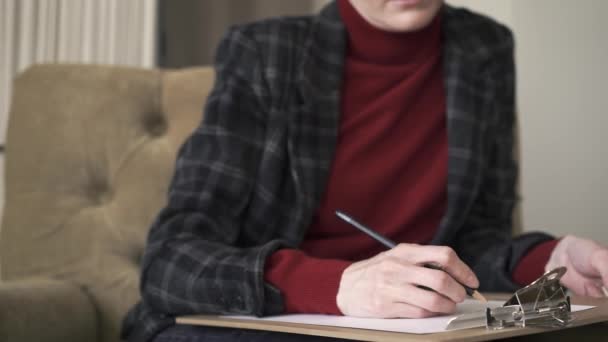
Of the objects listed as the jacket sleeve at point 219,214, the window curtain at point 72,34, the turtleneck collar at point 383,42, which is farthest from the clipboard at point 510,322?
the window curtain at point 72,34

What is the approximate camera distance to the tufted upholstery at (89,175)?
1198 millimetres

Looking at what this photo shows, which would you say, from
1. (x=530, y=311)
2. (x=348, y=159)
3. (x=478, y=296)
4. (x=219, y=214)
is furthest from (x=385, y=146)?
(x=530, y=311)

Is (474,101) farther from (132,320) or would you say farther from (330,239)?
(132,320)

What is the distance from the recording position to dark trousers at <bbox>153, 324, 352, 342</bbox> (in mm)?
682

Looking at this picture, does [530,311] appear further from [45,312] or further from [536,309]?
[45,312]

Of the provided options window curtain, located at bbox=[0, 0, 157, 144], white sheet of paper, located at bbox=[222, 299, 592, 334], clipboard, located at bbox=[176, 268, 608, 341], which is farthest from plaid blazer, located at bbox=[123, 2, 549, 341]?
window curtain, located at bbox=[0, 0, 157, 144]

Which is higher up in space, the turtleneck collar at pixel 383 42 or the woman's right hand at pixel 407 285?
the turtleneck collar at pixel 383 42

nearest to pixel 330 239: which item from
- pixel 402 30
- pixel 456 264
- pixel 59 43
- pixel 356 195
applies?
pixel 356 195

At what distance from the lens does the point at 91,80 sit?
129cm

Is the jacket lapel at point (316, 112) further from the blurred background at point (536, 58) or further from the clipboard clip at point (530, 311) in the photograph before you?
the blurred background at point (536, 58)

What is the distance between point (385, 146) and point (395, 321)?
1.53 ft

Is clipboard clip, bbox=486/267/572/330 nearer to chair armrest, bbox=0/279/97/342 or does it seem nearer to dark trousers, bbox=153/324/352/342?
dark trousers, bbox=153/324/352/342

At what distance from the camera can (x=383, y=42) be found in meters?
1.09

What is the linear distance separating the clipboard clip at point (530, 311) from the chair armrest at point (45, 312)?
619mm
